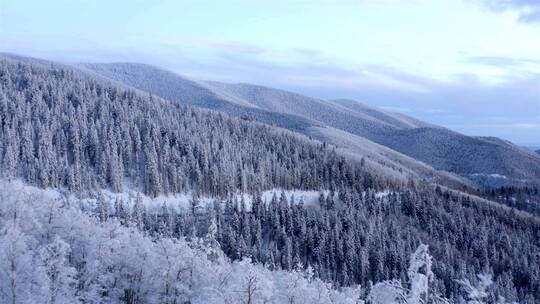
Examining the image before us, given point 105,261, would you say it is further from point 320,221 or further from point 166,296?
point 320,221

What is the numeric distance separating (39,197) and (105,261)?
40934mm

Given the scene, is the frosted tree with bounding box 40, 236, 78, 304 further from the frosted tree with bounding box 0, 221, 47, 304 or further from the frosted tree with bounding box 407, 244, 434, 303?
the frosted tree with bounding box 407, 244, 434, 303

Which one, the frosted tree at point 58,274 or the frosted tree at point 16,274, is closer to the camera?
the frosted tree at point 16,274

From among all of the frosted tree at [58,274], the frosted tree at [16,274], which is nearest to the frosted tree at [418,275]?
the frosted tree at [58,274]

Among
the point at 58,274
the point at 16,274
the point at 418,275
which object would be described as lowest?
the point at 58,274

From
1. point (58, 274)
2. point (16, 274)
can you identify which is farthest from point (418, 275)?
point (16, 274)

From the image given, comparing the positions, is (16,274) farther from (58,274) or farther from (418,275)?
(418,275)

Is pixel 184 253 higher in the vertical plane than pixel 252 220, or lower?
higher

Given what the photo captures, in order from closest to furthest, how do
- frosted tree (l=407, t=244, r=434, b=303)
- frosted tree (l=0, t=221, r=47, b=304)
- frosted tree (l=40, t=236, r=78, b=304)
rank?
frosted tree (l=407, t=244, r=434, b=303) → frosted tree (l=0, t=221, r=47, b=304) → frosted tree (l=40, t=236, r=78, b=304)

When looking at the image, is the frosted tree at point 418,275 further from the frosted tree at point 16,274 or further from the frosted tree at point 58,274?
the frosted tree at point 16,274

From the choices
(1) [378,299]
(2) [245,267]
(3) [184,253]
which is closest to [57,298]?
(3) [184,253]

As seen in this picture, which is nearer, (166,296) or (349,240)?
(166,296)

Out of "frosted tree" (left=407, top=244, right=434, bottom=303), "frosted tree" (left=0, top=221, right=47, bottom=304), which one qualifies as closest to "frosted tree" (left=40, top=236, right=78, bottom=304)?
"frosted tree" (left=0, top=221, right=47, bottom=304)

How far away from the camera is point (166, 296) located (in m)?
60.5
